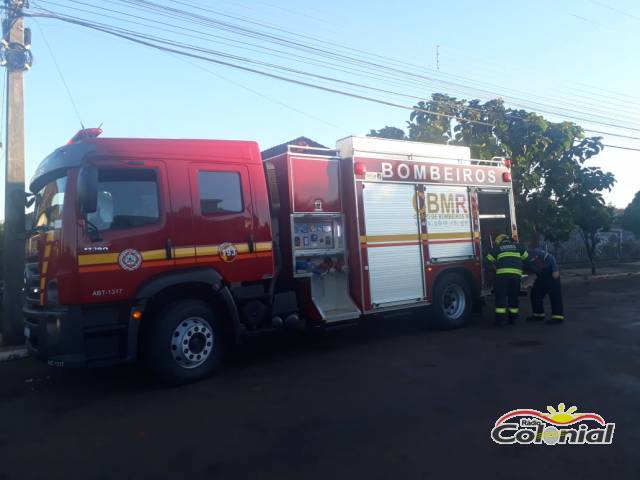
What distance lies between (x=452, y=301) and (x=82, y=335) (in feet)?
20.2

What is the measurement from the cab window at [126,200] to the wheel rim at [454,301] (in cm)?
534

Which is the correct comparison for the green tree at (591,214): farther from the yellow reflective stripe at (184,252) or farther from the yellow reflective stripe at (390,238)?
the yellow reflective stripe at (184,252)

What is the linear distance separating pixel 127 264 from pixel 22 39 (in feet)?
21.2

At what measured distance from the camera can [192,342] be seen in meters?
5.91

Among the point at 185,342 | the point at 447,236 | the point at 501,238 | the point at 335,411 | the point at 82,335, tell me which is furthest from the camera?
the point at 501,238

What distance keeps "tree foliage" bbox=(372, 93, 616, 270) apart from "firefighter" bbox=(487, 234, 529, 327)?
6.26 meters

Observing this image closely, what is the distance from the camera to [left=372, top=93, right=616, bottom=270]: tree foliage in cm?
1492

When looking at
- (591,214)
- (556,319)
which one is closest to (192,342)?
(556,319)

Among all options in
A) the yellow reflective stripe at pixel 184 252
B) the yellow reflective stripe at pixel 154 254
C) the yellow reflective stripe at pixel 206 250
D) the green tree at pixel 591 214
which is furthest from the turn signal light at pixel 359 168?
the green tree at pixel 591 214

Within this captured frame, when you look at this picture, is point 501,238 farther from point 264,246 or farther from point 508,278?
point 264,246

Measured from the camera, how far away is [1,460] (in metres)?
4.07

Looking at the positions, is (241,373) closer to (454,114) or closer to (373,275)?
(373,275)

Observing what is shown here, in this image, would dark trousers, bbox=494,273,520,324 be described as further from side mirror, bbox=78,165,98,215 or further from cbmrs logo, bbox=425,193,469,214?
side mirror, bbox=78,165,98,215

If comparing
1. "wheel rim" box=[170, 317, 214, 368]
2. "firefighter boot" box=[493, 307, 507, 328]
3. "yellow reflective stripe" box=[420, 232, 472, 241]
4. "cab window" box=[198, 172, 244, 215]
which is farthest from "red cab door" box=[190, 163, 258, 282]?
"firefighter boot" box=[493, 307, 507, 328]
